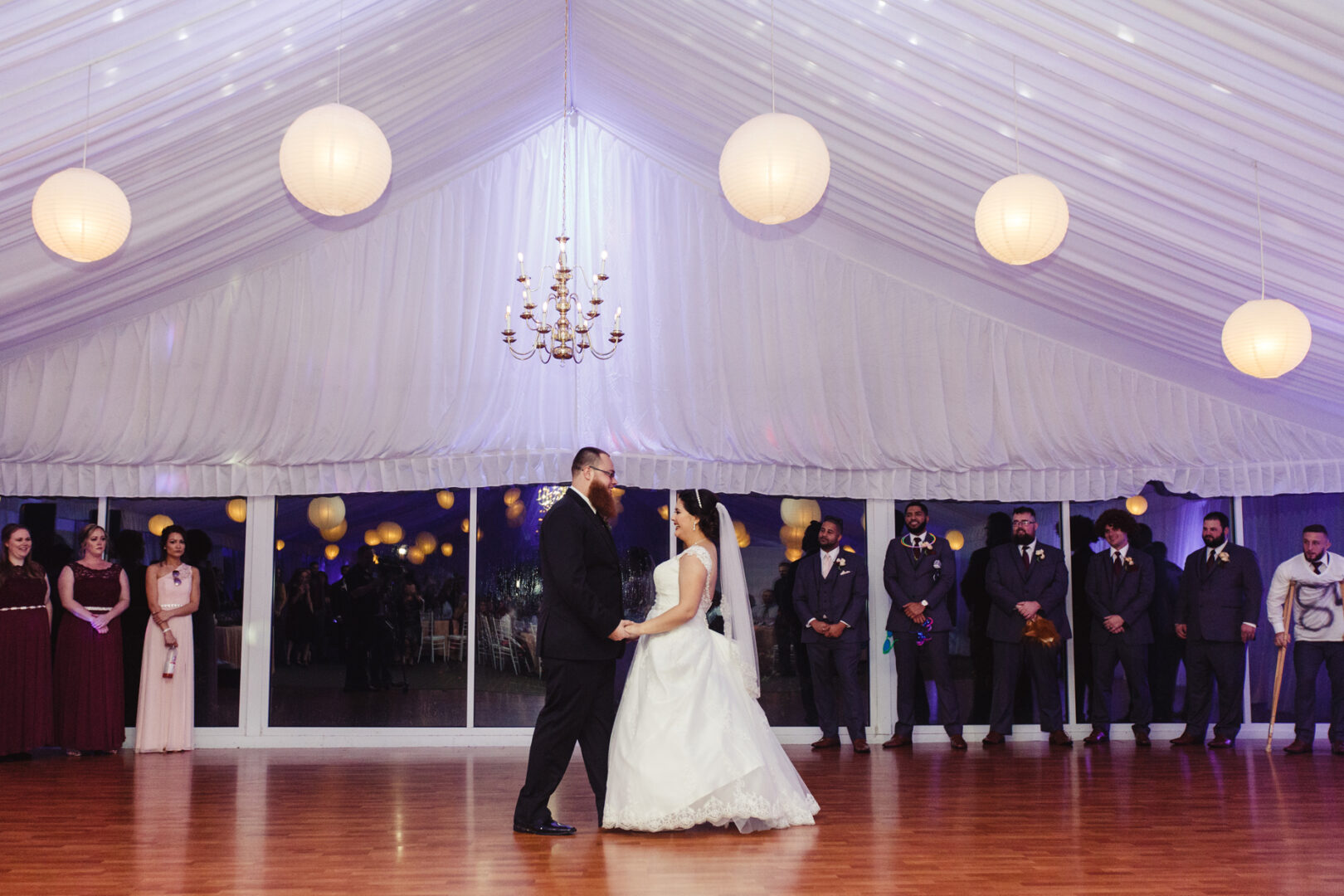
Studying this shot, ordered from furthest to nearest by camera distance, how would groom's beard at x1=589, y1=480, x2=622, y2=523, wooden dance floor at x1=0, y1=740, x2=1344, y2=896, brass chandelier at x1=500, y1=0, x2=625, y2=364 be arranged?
brass chandelier at x1=500, y1=0, x2=625, y2=364, groom's beard at x1=589, y1=480, x2=622, y2=523, wooden dance floor at x1=0, y1=740, x2=1344, y2=896

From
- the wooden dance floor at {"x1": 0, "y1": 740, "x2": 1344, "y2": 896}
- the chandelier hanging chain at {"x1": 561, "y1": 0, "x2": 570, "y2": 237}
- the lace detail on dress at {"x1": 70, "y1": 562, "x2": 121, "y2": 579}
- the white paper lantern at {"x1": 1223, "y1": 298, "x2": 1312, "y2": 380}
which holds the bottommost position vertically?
the wooden dance floor at {"x1": 0, "y1": 740, "x2": 1344, "y2": 896}

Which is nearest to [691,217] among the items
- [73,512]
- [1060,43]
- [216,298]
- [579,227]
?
[579,227]

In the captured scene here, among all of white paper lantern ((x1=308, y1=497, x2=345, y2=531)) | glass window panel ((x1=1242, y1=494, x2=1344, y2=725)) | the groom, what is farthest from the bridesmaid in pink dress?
glass window panel ((x1=1242, y1=494, x2=1344, y2=725))

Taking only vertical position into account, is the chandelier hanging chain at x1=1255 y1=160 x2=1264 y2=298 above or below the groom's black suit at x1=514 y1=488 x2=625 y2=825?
above

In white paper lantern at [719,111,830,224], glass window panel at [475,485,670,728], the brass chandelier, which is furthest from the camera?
glass window panel at [475,485,670,728]

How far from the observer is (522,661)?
9.02 meters

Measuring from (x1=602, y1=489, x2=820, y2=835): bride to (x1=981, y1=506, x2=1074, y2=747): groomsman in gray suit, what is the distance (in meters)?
3.64

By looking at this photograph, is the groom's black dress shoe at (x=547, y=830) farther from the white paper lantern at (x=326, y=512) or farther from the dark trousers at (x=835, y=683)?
the white paper lantern at (x=326, y=512)

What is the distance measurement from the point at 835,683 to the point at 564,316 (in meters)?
3.33

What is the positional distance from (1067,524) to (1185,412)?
1.20m

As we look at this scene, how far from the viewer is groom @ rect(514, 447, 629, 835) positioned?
5020 mm

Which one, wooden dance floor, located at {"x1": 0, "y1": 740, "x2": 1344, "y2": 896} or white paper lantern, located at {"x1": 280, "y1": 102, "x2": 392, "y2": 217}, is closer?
wooden dance floor, located at {"x1": 0, "y1": 740, "x2": 1344, "y2": 896}

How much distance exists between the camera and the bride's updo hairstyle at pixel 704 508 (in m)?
5.43

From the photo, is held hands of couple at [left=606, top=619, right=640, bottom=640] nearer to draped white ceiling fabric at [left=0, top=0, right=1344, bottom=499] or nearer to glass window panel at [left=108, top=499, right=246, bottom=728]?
draped white ceiling fabric at [left=0, top=0, right=1344, bottom=499]
